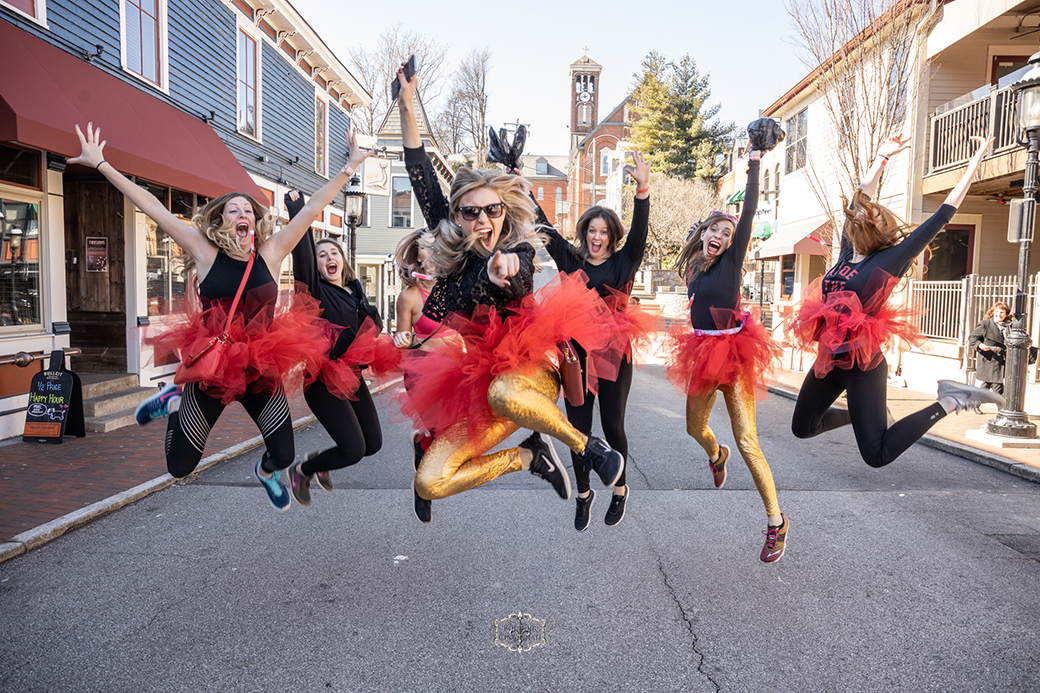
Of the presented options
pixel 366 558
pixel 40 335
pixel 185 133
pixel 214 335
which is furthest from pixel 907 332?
pixel 185 133

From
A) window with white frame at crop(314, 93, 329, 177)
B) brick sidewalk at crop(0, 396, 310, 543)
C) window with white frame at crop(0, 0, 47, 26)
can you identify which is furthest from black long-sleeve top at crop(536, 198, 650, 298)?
window with white frame at crop(314, 93, 329, 177)

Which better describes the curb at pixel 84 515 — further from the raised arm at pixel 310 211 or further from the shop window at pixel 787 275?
the shop window at pixel 787 275

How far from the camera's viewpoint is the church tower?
87.6 meters

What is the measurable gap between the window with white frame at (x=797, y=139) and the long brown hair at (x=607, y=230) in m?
16.5

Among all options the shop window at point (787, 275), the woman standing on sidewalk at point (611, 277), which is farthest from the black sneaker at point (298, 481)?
the shop window at point (787, 275)

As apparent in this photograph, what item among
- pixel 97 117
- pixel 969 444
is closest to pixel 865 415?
pixel 969 444

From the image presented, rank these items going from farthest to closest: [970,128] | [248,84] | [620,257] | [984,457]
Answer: [248,84] → [970,128] → [984,457] → [620,257]

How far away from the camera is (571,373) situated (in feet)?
12.0

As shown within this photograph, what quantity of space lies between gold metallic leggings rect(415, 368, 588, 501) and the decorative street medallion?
2.65 ft

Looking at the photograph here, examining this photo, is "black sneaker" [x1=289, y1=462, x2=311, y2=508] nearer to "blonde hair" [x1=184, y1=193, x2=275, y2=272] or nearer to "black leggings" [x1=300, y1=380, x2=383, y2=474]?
"black leggings" [x1=300, y1=380, x2=383, y2=474]

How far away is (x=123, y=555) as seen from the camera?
463 cm

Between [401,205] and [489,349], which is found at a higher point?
[401,205]

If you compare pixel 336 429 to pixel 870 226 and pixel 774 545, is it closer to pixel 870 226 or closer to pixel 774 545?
pixel 774 545

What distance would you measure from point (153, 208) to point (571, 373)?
2467 mm
